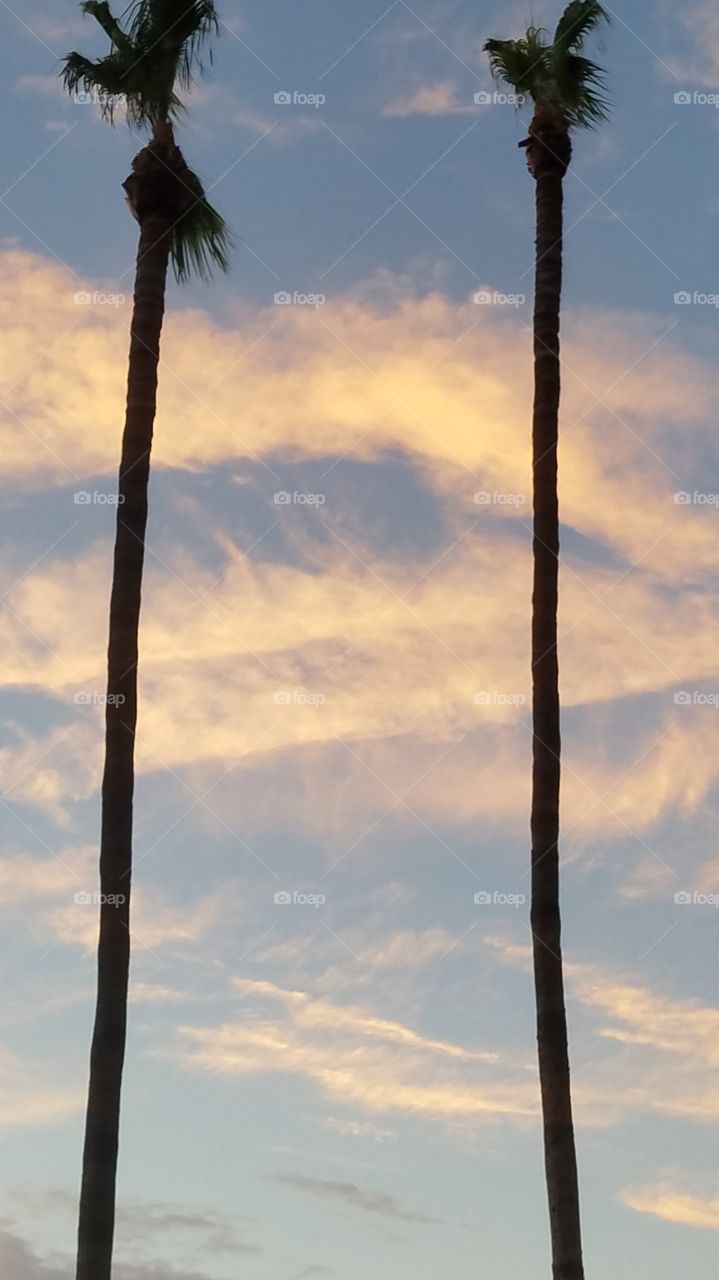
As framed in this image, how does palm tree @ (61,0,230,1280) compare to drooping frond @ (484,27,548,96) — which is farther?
drooping frond @ (484,27,548,96)

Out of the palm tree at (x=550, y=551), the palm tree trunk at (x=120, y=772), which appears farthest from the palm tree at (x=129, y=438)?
the palm tree at (x=550, y=551)

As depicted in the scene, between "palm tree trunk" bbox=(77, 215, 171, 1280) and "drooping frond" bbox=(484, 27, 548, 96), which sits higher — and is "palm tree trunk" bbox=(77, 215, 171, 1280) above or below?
below

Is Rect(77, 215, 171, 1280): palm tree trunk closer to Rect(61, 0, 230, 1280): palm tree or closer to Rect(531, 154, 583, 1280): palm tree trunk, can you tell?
Rect(61, 0, 230, 1280): palm tree

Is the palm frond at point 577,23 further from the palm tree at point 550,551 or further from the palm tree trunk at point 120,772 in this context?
the palm tree trunk at point 120,772

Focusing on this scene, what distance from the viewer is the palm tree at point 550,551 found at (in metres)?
22.4

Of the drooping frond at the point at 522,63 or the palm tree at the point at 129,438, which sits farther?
the drooping frond at the point at 522,63

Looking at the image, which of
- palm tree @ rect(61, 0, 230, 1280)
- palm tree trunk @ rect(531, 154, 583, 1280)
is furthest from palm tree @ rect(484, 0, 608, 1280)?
palm tree @ rect(61, 0, 230, 1280)

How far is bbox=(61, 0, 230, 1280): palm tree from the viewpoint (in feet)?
68.8

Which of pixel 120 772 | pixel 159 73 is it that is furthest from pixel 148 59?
pixel 120 772

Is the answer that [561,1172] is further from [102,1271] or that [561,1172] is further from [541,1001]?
[102,1271]

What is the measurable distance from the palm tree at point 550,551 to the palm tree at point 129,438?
528 cm

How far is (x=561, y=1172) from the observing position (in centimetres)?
2217

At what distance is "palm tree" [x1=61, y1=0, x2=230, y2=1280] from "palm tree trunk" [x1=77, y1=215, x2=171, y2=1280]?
0.01 metres

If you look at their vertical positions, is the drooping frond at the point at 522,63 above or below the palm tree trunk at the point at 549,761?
above
